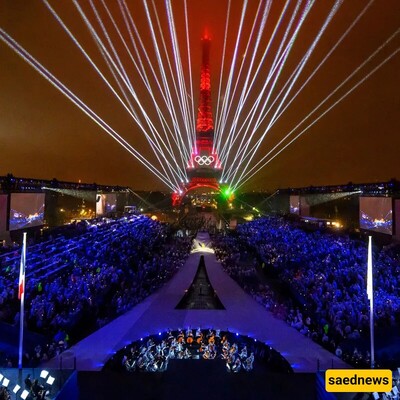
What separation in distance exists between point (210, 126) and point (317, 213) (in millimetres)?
42518

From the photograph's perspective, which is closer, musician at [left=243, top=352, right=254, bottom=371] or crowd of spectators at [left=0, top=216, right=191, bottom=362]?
musician at [left=243, top=352, right=254, bottom=371]

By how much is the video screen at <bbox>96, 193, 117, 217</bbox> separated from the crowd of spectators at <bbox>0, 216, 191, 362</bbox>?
49.8 feet

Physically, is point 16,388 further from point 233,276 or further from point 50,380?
point 233,276

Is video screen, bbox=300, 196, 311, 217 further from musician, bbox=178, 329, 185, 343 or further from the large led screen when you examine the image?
musician, bbox=178, 329, 185, 343

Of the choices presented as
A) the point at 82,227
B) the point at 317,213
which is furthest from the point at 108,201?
the point at 317,213

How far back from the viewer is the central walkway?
29.8ft

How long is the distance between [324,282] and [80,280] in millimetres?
9203

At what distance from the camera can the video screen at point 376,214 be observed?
21969 mm

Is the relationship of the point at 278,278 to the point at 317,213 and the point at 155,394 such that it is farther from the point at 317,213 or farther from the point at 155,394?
the point at 317,213

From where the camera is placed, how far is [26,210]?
22.7m

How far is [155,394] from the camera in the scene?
7199 millimetres

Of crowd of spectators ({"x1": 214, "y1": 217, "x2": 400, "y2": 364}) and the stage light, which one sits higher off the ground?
crowd of spectators ({"x1": 214, "y1": 217, "x2": 400, "y2": 364})

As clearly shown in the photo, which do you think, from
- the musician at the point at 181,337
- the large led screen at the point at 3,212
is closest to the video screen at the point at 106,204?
the large led screen at the point at 3,212

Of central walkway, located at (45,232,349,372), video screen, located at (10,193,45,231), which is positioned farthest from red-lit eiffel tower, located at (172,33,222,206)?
central walkway, located at (45,232,349,372)
